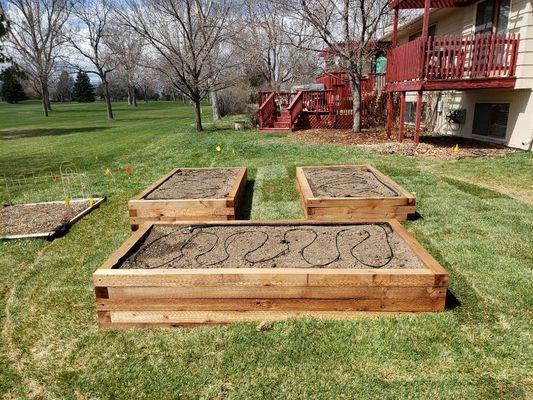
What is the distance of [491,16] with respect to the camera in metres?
10.9

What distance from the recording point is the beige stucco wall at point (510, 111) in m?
9.44

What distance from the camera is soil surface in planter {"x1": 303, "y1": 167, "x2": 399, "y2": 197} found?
19.0 ft

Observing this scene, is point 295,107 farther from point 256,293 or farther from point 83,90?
point 83,90

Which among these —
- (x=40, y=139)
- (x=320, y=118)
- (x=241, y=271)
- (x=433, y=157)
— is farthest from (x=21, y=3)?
(x=241, y=271)

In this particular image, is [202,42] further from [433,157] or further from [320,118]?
[433,157]

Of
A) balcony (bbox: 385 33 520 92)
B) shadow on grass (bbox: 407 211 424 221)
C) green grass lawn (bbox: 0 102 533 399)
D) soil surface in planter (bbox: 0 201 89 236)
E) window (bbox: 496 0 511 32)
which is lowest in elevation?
green grass lawn (bbox: 0 102 533 399)

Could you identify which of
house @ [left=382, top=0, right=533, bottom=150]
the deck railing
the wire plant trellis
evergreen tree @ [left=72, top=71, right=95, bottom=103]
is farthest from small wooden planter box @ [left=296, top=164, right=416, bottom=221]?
evergreen tree @ [left=72, top=71, right=95, bottom=103]

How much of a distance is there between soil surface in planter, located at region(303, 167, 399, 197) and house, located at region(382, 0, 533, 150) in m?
4.40

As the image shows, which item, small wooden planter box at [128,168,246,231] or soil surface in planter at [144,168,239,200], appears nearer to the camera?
small wooden planter box at [128,168,246,231]

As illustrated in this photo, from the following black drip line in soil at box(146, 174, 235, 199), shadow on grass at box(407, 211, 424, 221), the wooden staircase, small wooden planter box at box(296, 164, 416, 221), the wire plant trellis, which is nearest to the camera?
small wooden planter box at box(296, 164, 416, 221)

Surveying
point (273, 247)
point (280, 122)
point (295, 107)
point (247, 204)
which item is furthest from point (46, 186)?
point (280, 122)

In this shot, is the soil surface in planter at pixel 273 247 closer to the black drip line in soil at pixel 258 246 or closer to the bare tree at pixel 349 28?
the black drip line in soil at pixel 258 246

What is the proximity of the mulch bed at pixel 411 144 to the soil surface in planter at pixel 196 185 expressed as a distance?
5074 mm

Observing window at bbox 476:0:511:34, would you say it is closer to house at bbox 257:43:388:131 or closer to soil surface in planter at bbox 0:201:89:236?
house at bbox 257:43:388:131
